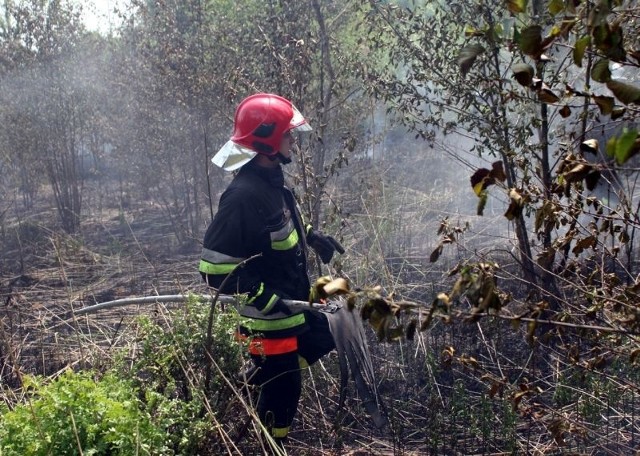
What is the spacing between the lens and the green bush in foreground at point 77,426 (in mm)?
2416

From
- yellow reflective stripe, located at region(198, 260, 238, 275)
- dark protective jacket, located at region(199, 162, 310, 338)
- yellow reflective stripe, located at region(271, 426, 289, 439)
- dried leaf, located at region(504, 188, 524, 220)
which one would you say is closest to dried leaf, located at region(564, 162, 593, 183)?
dried leaf, located at region(504, 188, 524, 220)

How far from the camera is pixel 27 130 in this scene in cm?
1104

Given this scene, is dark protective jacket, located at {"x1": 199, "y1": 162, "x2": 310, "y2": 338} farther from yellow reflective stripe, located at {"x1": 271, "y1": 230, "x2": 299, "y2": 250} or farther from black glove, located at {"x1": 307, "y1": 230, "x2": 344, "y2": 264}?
black glove, located at {"x1": 307, "y1": 230, "x2": 344, "y2": 264}

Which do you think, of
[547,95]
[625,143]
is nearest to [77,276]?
[547,95]

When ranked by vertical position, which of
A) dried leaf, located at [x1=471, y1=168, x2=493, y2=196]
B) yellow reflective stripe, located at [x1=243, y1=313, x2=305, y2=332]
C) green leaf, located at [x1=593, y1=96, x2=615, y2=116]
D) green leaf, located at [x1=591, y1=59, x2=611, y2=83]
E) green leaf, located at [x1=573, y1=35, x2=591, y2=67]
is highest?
green leaf, located at [x1=573, y1=35, x2=591, y2=67]

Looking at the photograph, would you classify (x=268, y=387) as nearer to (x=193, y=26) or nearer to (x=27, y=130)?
(x=193, y=26)

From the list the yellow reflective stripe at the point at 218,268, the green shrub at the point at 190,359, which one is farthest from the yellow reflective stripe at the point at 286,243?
the green shrub at the point at 190,359

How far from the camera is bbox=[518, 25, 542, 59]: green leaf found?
1458 millimetres

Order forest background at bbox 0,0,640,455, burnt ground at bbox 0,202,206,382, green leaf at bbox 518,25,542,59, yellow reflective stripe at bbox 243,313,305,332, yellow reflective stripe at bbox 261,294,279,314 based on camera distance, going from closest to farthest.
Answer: green leaf at bbox 518,25,542,59 → forest background at bbox 0,0,640,455 → yellow reflective stripe at bbox 261,294,279,314 → yellow reflective stripe at bbox 243,313,305,332 → burnt ground at bbox 0,202,206,382

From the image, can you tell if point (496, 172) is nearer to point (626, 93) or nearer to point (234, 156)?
point (626, 93)

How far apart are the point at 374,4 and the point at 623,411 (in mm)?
3288

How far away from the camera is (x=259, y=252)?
360 cm

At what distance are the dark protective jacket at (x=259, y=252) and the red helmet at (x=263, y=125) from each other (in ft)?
0.39

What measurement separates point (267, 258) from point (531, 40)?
7.74ft
